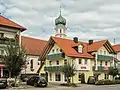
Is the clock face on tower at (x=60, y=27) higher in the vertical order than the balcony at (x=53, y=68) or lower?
higher

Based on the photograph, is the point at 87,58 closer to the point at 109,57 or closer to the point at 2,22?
the point at 109,57

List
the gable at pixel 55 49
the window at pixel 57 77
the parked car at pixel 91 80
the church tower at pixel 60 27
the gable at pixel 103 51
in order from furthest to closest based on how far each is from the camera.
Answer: the church tower at pixel 60 27 < the gable at pixel 103 51 < the gable at pixel 55 49 < the window at pixel 57 77 < the parked car at pixel 91 80

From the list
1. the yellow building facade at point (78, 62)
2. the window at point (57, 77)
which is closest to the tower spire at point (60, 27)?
the yellow building facade at point (78, 62)

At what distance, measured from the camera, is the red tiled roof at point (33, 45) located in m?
70.9

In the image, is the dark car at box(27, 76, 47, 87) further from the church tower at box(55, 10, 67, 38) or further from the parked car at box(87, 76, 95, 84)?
the church tower at box(55, 10, 67, 38)

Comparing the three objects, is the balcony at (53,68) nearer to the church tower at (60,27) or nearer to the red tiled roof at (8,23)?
the red tiled roof at (8,23)

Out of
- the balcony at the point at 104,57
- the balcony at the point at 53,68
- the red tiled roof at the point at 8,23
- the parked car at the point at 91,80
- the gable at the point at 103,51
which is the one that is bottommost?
the parked car at the point at 91,80

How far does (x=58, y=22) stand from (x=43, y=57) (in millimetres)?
40104

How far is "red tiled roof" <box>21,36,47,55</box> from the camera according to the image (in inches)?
2790

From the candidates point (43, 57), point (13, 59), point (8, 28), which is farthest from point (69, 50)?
point (13, 59)

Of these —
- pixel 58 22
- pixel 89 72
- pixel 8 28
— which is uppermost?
pixel 58 22

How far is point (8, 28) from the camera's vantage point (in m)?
49.2

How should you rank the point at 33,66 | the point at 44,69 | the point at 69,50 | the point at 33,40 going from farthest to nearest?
the point at 33,40, the point at 33,66, the point at 44,69, the point at 69,50

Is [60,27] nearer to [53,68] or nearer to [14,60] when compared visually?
[53,68]
